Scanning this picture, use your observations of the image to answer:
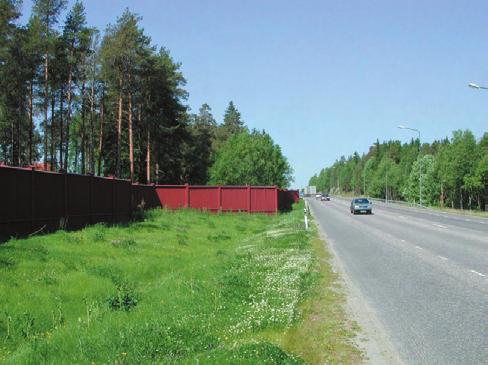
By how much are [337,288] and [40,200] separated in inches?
486

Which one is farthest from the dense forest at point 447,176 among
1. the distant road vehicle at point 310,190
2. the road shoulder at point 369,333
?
the road shoulder at point 369,333

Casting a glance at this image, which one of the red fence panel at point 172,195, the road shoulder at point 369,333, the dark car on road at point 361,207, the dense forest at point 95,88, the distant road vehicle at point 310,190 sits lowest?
the road shoulder at point 369,333

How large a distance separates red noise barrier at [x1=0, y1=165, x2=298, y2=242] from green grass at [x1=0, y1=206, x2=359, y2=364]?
1660mm

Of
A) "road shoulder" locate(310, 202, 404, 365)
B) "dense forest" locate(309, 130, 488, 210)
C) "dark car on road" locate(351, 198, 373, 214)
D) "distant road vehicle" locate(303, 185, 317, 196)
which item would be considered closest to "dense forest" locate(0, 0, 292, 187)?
"dark car on road" locate(351, 198, 373, 214)

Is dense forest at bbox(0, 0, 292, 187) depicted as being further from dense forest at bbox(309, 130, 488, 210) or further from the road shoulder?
the road shoulder

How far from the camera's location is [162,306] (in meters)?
8.44

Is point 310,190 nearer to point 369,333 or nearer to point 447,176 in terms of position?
point 447,176

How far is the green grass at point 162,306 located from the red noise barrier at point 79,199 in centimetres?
166

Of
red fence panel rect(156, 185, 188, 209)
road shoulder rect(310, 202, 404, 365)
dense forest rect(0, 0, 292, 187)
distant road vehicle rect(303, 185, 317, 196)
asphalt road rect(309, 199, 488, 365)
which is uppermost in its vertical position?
dense forest rect(0, 0, 292, 187)

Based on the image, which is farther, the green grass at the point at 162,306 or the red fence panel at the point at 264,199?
the red fence panel at the point at 264,199

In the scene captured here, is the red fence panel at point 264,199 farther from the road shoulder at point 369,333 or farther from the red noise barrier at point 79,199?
the road shoulder at point 369,333

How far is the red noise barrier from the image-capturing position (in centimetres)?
1703

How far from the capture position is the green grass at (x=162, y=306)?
19.5 ft

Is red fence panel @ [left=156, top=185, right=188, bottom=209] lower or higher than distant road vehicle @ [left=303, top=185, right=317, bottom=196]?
lower
